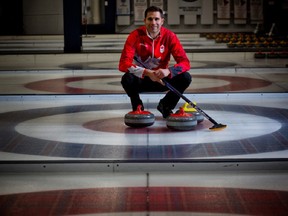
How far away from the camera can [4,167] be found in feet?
15.2

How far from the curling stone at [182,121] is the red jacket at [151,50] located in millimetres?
410

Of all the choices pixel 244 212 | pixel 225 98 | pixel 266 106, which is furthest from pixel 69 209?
pixel 225 98

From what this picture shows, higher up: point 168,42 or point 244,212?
point 168,42

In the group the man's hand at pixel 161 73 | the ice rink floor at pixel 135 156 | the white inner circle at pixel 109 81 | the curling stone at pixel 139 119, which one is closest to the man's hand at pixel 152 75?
the man's hand at pixel 161 73

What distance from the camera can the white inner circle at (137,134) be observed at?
5660mm

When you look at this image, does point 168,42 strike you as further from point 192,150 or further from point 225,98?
point 225,98

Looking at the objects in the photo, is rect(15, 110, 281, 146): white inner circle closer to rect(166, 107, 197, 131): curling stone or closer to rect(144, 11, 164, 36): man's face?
rect(166, 107, 197, 131): curling stone

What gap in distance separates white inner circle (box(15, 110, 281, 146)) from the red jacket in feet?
2.01

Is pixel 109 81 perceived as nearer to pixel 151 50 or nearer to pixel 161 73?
pixel 151 50

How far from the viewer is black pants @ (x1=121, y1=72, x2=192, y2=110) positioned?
6.52 meters

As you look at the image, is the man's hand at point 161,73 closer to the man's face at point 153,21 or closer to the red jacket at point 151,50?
the red jacket at point 151,50

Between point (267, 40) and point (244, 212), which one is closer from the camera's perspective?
point (244, 212)

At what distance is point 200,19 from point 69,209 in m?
23.9

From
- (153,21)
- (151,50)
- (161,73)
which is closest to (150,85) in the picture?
(151,50)
